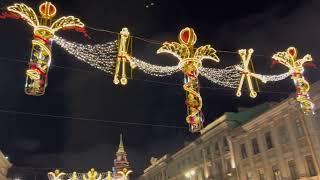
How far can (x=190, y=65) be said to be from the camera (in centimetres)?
1494

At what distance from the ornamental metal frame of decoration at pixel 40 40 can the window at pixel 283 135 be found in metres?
23.3

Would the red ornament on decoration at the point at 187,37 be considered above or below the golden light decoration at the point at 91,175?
above

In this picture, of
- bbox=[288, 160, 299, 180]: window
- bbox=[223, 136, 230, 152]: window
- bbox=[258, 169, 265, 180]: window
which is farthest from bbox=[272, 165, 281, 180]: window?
bbox=[223, 136, 230, 152]: window

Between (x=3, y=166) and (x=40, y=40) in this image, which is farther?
(x=3, y=166)

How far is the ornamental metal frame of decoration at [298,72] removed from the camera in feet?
54.4

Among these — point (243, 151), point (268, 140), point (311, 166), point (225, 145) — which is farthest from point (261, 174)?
point (225, 145)

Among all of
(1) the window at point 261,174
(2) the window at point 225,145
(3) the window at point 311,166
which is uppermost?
(2) the window at point 225,145

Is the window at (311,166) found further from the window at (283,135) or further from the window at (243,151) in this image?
the window at (243,151)

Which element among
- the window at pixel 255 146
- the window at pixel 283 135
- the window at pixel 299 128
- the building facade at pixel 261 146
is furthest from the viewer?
the window at pixel 255 146

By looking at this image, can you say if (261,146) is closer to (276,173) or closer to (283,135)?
(276,173)

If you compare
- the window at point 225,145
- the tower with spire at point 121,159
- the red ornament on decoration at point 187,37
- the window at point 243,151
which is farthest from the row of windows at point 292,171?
the tower with spire at point 121,159

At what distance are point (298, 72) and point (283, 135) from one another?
50.1 feet

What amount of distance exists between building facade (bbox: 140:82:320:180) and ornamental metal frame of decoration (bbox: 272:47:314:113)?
37.4ft

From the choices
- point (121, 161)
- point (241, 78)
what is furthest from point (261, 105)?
point (121, 161)
